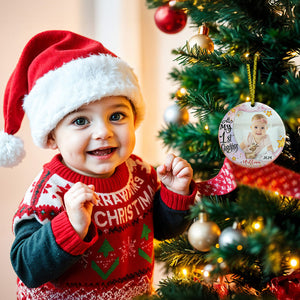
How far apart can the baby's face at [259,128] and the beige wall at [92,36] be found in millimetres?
706

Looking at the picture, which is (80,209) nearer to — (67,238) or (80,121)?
(67,238)

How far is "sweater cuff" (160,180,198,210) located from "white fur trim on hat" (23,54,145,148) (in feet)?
0.69

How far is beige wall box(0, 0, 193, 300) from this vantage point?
1063mm

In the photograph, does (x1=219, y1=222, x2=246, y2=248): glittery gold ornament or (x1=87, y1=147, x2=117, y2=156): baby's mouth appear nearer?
(x1=219, y1=222, x2=246, y2=248): glittery gold ornament

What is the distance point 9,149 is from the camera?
0.73 metres

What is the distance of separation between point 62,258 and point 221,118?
34 centimetres

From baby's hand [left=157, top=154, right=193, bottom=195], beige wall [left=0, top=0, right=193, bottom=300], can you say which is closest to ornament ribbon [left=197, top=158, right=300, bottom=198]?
baby's hand [left=157, top=154, right=193, bottom=195]

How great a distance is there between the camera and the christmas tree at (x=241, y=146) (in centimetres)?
48

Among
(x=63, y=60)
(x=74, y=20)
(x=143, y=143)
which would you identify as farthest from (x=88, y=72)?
(x=143, y=143)

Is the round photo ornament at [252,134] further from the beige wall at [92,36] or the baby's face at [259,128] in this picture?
the beige wall at [92,36]

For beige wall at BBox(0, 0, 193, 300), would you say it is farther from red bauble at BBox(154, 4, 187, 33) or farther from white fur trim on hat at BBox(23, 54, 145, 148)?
red bauble at BBox(154, 4, 187, 33)

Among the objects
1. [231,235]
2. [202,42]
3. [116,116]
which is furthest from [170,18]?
[231,235]

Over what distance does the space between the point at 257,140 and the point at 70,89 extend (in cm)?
34

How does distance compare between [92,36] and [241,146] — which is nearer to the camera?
[241,146]
